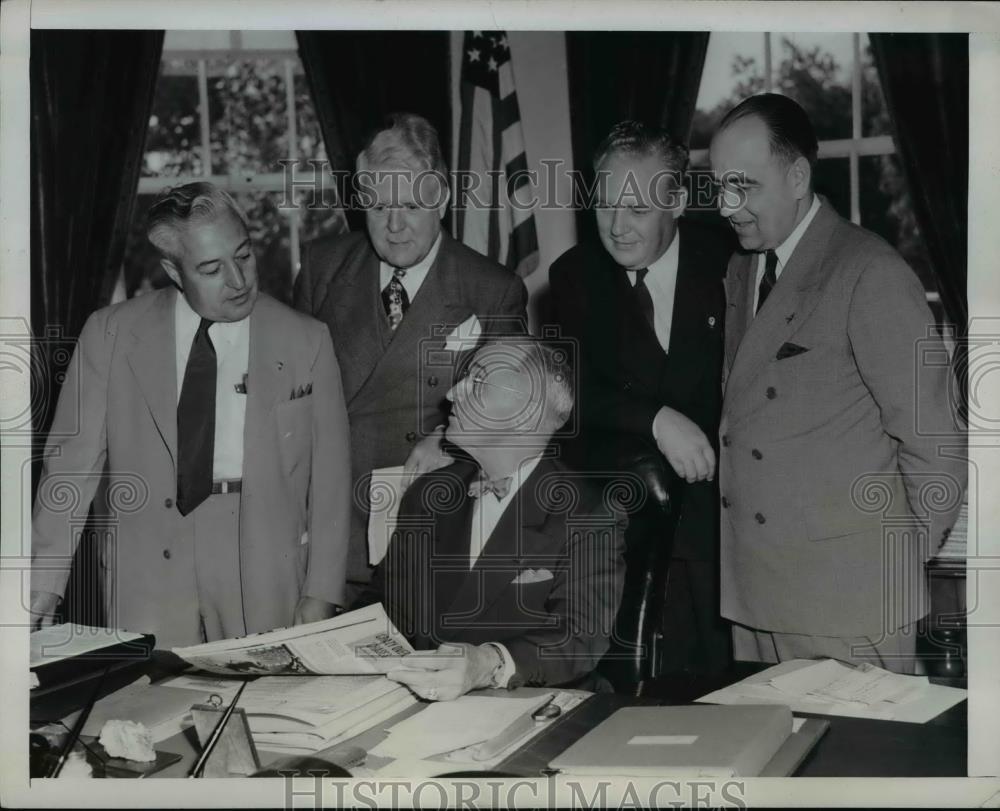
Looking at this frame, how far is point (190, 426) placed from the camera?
296 cm

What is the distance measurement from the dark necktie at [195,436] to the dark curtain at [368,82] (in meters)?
0.61

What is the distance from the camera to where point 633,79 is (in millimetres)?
3070

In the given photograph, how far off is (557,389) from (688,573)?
2.16 feet

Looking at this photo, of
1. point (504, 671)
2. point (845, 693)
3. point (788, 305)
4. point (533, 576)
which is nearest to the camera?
point (845, 693)

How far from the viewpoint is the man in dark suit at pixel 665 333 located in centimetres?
301

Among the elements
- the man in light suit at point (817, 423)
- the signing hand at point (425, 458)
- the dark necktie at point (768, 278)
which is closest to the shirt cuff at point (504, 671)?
the signing hand at point (425, 458)

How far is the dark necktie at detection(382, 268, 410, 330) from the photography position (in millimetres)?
3057

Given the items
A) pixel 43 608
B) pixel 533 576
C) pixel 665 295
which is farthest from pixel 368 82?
pixel 43 608

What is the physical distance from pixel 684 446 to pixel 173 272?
1.49 m

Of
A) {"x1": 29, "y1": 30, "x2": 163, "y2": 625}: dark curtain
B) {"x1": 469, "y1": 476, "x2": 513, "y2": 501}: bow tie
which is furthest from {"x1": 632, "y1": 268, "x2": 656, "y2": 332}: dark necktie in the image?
{"x1": 29, "y1": 30, "x2": 163, "y2": 625}: dark curtain

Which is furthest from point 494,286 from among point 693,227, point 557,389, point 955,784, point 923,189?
point 955,784

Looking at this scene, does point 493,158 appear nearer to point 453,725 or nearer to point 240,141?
point 240,141

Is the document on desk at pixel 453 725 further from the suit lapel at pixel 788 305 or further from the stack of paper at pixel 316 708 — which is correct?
the suit lapel at pixel 788 305

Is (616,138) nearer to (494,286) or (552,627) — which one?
(494,286)
